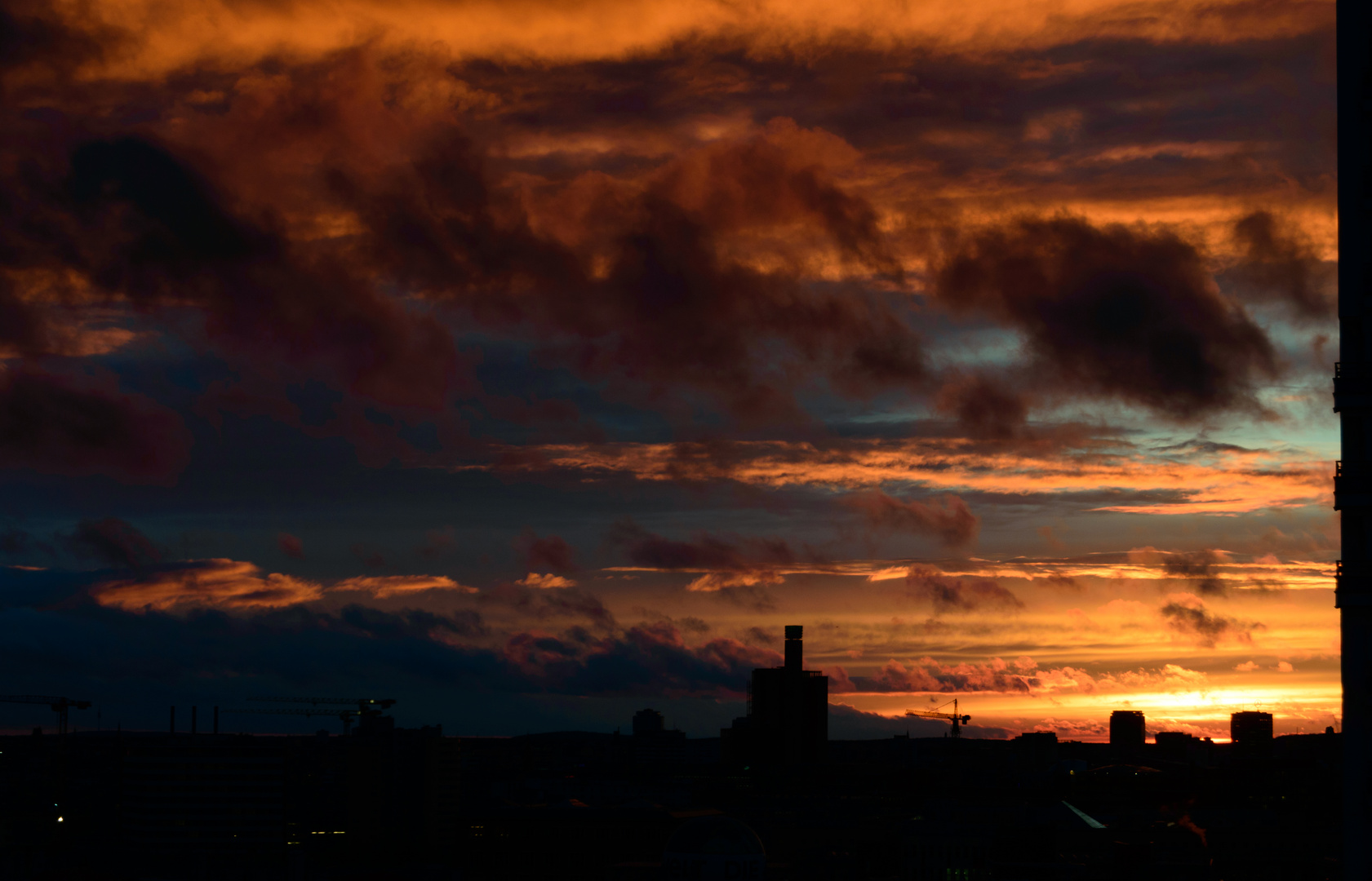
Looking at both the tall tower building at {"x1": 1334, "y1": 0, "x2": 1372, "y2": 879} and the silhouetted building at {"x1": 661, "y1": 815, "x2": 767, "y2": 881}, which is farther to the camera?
the silhouetted building at {"x1": 661, "y1": 815, "x2": 767, "y2": 881}

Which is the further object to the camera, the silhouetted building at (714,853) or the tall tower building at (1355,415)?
the silhouetted building at (714,853)

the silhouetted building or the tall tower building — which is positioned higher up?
the tall tower building

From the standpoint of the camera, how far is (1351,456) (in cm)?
8319

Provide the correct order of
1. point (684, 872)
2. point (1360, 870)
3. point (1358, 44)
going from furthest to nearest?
point (684, 872)
point (1358, 44)
point (1360, 870)

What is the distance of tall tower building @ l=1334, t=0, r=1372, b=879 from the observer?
80875 millimetres

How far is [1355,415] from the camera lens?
Answer: 273 feet

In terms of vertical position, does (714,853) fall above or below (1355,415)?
below

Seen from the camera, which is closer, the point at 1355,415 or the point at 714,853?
the point at 1355,415

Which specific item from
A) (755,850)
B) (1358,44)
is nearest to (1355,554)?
(1358,44)

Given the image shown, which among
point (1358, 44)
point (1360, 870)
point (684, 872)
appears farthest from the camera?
point (684, 872)

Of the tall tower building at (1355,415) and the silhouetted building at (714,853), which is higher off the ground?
the tall tower building at (1355,415)

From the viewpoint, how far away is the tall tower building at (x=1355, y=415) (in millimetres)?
80875

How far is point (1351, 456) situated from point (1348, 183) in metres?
16.3

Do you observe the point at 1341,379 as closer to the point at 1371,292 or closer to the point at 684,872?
the point at 1371,292
